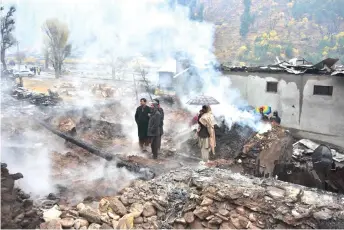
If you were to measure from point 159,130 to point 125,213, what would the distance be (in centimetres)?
364

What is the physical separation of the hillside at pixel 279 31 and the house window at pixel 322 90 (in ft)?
103

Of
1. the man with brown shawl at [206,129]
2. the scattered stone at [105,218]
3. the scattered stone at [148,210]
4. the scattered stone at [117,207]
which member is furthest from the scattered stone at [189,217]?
the man with brown shawl at [206,129]

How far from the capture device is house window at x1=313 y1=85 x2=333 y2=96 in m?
12.7

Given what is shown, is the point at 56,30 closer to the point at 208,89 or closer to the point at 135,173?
the point at 208,89

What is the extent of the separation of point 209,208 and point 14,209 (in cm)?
298

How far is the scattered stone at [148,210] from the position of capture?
17.0 feet

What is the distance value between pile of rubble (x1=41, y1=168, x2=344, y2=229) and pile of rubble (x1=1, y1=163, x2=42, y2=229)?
0.68 ft

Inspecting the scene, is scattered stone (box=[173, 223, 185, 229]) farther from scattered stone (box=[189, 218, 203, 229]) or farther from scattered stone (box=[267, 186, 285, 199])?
scattered stone (box=[267, 186, 285, 199])

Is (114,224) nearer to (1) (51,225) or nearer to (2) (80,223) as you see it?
(2) (80,223)

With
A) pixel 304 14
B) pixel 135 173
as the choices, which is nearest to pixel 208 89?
pixel 135 173

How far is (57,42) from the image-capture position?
23266 mm

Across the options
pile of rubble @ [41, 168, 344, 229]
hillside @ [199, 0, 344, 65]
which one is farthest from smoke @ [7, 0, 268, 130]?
hillside @ [199, 0, 344, 65]

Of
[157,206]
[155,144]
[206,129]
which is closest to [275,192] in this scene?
[157,206]

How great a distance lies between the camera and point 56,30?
71.3 feet
